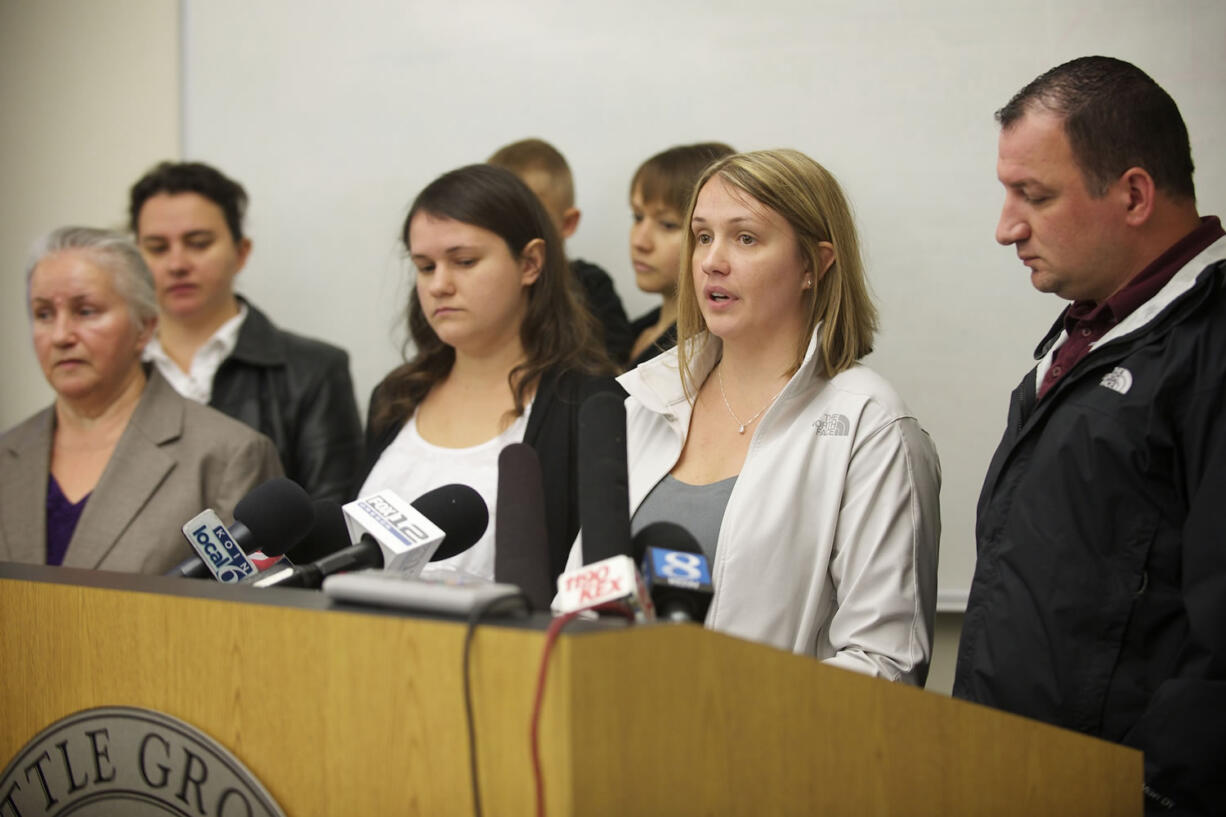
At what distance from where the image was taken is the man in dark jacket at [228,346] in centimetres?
Result: 334

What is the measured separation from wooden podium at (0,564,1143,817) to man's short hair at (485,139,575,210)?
2.12 meters

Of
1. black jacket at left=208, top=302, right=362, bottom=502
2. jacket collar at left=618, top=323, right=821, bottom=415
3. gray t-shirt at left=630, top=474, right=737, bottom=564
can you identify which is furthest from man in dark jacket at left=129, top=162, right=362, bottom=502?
gray t-shirt at left=630, top=474, right=737, bottom=564

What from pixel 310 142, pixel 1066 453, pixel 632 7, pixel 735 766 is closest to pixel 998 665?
pixel 1066 453

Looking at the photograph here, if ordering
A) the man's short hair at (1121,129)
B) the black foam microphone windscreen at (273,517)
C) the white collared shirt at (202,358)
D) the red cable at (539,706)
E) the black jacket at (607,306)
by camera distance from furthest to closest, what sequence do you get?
the white collared shirt at (202,358)
the black jacket at (607,306)
the man's short hair at (1121,129)
the black foam microphone windscreen at (273,517)
the red cable at (539,706)

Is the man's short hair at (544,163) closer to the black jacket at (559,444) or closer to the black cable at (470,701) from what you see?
the black jacket at (559,444)

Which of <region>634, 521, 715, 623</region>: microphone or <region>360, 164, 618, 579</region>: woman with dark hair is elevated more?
<region>360, 164, 618, 579</region>: woman with dark hair

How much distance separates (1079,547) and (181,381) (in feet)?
8.47

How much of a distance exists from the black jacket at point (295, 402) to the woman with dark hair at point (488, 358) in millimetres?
623

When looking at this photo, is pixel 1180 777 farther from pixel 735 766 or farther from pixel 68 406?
pixel 68 406

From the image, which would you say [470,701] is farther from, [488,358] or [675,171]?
[675,171]

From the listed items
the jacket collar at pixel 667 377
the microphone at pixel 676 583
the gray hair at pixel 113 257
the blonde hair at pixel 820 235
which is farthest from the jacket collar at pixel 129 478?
the microphone at pixel 676 583

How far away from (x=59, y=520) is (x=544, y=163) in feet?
5.06

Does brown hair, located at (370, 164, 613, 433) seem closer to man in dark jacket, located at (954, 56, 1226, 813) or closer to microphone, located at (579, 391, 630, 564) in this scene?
man in dark jacket, located at (954, 56, 1226, 813)

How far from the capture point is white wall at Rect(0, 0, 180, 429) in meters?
3.98
